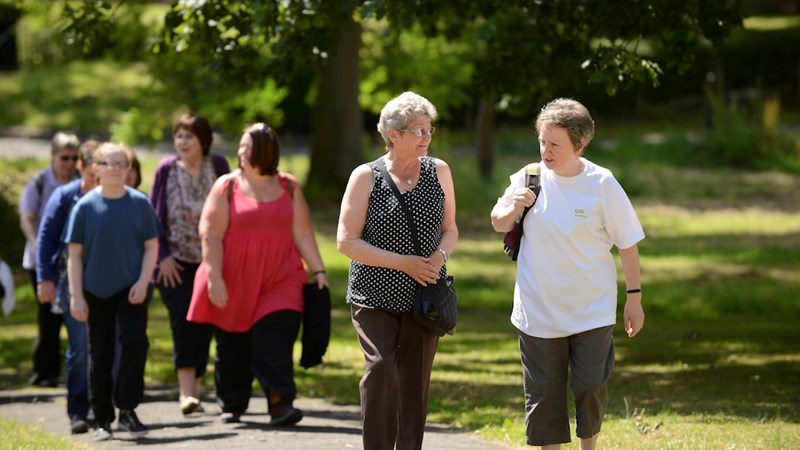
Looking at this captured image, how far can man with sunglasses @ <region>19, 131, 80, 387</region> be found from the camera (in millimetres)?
10539

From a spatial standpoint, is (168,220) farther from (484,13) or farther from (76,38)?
(484,13)

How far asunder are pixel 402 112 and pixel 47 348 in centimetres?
581

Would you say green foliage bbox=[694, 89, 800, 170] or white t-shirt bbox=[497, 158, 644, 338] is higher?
green foliage bbox=[694, 89, 800, 170]

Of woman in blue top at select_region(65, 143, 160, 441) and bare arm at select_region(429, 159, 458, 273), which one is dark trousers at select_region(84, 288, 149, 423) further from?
bare arm at select_region(429, 159, 458, 273)

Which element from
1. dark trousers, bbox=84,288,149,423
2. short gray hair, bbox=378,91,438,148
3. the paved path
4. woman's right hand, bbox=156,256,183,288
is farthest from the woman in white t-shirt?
woman's right hand, bbox=156,256,183,288

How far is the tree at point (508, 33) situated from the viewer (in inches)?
395

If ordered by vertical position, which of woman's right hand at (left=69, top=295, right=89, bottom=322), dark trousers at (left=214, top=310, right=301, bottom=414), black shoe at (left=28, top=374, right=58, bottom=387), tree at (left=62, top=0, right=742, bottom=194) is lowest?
black shoe at (left=28, top=374, right=58, bottom=387)

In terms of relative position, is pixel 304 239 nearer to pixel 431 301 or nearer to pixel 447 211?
pixel 447 211

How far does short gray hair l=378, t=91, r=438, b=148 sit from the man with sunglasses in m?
4.56

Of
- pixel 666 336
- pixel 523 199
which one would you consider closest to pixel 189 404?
pixel 523 199

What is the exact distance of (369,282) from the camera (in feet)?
22.1

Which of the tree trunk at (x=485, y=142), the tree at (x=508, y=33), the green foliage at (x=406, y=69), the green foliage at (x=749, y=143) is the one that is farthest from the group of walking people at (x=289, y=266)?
the green foliage at (x=749, y=143)

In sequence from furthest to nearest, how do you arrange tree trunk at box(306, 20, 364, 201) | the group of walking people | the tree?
tree trunk at box(306, 20, 364, 201) → the tree → the group of walking people

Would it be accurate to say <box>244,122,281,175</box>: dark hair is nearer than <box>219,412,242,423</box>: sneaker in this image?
Yes
